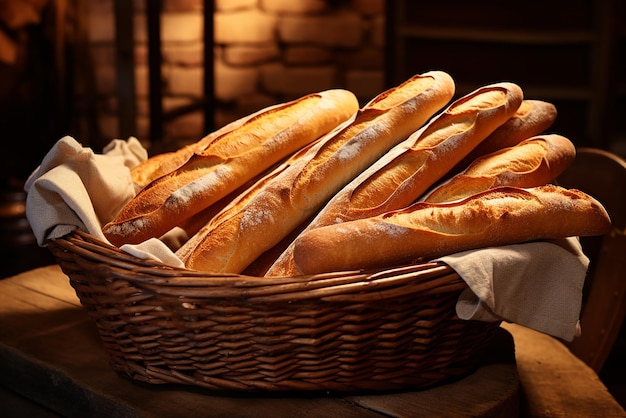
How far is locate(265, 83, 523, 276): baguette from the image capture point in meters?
1.10

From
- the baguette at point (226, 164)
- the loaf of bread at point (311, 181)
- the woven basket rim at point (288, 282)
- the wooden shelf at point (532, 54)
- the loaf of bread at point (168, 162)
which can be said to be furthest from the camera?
the wooden shelf at point (532, 54)

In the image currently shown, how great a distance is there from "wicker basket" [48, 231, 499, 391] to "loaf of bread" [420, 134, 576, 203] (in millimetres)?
229

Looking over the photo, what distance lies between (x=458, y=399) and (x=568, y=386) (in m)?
0.33

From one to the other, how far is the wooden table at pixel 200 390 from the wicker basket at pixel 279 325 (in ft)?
0.09

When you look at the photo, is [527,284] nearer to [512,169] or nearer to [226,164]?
[512,169]

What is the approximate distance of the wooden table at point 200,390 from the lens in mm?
985

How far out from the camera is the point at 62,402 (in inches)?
43.7

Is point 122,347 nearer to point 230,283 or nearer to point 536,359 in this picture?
point 230,283

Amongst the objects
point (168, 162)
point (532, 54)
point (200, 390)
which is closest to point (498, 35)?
point (532, 54)

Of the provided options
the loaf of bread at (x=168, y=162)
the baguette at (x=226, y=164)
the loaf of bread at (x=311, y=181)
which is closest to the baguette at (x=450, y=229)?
the loaf of bread at (x=311, y=181)

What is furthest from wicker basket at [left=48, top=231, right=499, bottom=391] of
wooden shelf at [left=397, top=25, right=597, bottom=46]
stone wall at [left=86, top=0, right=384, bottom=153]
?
wooden shelf at [left=397, top=25, right=597, bottom=46]

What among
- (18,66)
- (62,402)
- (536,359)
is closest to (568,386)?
(536,359)

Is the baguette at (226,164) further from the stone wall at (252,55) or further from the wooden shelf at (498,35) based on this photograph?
the wooden shelf at (498,35)

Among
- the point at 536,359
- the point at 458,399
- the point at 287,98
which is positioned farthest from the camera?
the point at 287,98
